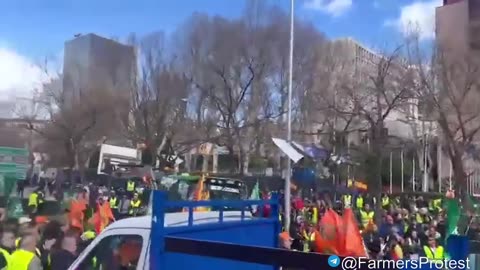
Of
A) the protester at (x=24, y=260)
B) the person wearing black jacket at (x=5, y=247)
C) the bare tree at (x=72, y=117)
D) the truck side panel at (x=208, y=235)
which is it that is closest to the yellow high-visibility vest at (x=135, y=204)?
the person wearing black jacket at (x=5, y=247)

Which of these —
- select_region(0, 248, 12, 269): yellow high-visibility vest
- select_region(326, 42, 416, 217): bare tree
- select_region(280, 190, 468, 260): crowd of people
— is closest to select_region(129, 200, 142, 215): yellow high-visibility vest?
select_region(280, 190, 468, 260): crowd of people

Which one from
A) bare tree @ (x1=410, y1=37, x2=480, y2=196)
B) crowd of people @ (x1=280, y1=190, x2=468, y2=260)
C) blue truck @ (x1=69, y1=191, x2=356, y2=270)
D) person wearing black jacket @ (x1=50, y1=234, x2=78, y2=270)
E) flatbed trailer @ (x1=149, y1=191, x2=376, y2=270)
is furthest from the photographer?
bare tree @ (x1=410, y1=37, x2=480, y2=196)

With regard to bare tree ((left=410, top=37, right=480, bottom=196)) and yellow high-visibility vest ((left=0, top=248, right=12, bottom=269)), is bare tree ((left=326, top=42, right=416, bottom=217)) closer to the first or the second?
bare tree ((left=410, top=37, right=480, bottom=196))

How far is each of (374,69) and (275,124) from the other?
8.68 m

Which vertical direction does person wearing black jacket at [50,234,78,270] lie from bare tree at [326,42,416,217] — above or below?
below

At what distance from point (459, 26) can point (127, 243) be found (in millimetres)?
46253

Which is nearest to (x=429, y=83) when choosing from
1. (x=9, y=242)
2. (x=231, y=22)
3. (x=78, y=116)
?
(x=231, y=22)

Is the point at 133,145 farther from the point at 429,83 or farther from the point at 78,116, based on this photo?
the point at 429,83

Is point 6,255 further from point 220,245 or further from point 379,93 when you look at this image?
point 379,93

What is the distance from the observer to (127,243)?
4324mm

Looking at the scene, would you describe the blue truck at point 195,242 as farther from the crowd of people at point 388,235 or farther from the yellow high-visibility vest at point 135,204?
the yellow high-visibility vest at point 135,204

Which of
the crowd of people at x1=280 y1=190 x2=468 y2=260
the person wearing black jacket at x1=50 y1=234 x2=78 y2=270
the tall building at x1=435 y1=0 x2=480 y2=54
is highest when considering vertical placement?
the tall building at x1=435 y1=0 x2=480 y2=54

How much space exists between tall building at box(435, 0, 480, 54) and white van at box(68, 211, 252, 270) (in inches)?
1067

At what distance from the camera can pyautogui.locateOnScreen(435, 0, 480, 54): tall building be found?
30672 mm
